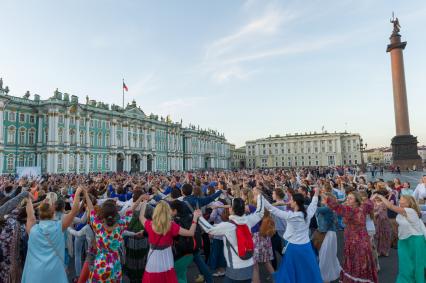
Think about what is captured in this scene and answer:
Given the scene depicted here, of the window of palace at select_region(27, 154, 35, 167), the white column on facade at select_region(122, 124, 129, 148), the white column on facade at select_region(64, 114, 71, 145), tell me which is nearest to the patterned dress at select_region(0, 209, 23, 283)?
the white column on facade at select_region(64, 114, 71, 145)

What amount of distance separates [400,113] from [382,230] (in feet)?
110

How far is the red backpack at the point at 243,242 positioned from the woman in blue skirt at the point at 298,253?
0.74m

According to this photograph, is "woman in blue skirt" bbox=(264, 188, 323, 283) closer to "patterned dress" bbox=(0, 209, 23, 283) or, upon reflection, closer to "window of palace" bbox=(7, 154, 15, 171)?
"patterned dress" bbox=(0, 209, 23, 283)

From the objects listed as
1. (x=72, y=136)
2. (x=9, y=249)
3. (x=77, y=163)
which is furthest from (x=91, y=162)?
(x=9, y=249)

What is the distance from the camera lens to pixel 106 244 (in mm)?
4270

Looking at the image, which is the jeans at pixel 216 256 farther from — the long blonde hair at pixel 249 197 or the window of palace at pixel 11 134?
the window of palace at pixel 11 134

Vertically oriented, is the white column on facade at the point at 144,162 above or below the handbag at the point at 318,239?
above

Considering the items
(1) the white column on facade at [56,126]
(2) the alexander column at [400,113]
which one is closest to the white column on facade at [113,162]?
(1) the white column on facade at [56,126]

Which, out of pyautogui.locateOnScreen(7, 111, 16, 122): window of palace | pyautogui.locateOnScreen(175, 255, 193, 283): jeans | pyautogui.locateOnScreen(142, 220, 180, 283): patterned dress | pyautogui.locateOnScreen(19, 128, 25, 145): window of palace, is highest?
pyautogui.locateOnScreen(7, 111, 16, 122): window of palace

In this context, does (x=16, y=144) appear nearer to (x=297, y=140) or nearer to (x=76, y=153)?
(x=76, y=153)

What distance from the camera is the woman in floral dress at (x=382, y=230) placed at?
802 cm

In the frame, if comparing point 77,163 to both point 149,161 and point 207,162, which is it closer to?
point 149,161

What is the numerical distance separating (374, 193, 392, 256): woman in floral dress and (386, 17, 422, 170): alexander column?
32598 mm

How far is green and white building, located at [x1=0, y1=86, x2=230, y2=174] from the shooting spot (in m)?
44.2
